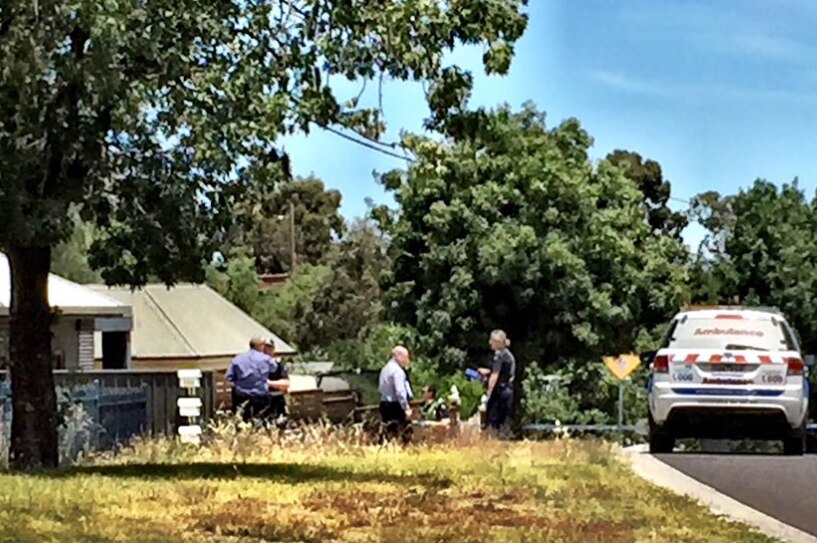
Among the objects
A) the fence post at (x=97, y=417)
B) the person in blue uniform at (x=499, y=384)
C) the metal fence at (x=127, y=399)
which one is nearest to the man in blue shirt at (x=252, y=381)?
the metal fence at (x=127, y=399)

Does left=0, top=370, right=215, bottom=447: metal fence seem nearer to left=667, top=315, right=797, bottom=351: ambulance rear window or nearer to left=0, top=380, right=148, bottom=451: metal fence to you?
left=0, top=380, right=148, bottom=451: metal fence

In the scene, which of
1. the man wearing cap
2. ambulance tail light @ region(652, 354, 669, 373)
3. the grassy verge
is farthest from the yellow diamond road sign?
the grassy verge

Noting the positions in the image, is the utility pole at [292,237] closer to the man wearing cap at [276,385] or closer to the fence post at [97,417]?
the man wearing cap at [276,385]

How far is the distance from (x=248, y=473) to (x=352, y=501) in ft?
9.05

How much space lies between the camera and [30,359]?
15477 mm

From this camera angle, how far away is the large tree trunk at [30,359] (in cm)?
1546

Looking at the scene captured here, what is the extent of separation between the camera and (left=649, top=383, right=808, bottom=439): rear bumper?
64.2 ft

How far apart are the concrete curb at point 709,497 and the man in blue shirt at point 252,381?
4508 millimetres

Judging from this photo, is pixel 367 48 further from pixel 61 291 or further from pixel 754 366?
pixel 61 291

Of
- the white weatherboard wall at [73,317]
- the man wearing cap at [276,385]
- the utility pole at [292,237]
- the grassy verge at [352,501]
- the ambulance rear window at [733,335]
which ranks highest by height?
the utility pole at [292,237]

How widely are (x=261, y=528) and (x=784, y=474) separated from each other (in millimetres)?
8904

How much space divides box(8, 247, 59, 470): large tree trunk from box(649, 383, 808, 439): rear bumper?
7.57 m

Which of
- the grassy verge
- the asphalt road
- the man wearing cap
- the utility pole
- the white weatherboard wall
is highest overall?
the utility pole

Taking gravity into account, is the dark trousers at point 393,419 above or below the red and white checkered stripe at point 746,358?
below
